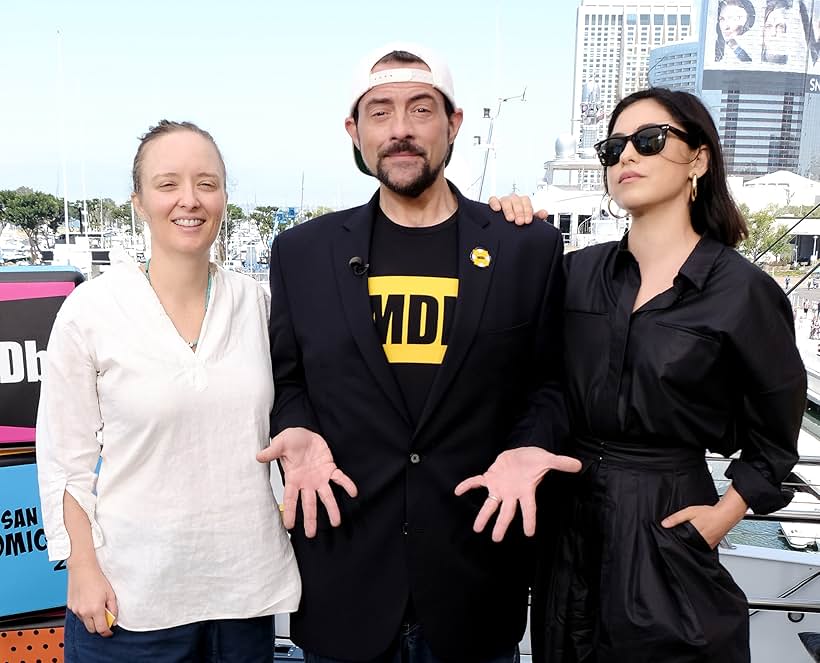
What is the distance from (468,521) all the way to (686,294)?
2.46 feet

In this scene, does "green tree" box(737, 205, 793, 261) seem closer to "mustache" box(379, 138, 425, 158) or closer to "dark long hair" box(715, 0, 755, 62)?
"dark long hair" box(715, 0, 755, 62)

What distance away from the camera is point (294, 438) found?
1.55 metres

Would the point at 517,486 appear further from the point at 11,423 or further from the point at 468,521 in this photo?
the point at 11,423

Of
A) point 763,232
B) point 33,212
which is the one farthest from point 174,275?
point 33,212

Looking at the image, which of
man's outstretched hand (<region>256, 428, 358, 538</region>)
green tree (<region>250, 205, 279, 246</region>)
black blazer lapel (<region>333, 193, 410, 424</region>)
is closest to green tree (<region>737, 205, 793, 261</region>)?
green tree (<region>250, 205, 279, 246</region>)

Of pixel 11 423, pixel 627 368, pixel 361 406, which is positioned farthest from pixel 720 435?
pixel 11 423

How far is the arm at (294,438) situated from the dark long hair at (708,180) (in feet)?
3.53

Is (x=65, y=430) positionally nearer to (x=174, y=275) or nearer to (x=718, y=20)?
(x=174, y=275)

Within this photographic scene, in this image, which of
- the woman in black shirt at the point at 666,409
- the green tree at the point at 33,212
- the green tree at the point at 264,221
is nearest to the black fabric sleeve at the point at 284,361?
the woman in black shirt at the point at 666,409

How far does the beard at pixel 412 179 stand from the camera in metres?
1.70

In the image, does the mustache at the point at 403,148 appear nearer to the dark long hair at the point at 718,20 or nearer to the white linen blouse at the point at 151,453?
the white linen blouse at the point at 151,453

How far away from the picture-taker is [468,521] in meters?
1.66

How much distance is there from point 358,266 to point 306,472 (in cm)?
51

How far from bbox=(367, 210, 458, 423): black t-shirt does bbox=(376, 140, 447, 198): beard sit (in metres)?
0.13
